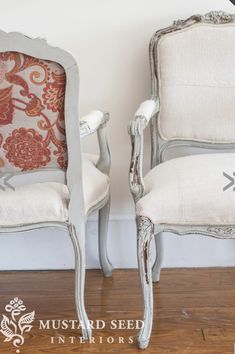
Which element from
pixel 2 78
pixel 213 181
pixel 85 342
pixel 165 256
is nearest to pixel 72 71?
pixel 2 78

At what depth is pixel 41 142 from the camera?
4.62ft

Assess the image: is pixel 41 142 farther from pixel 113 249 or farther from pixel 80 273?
pixel 113 249

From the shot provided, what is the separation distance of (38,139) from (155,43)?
2.27 feet

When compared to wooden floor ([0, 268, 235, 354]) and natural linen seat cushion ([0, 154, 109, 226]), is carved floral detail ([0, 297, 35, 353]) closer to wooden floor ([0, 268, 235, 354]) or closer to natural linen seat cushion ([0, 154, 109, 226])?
wooden floor ([0, 268, 235, 354])

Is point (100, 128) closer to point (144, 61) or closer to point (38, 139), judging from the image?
point (144, 61)

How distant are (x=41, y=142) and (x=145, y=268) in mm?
493

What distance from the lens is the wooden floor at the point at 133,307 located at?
160cm

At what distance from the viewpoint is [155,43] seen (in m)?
1.85

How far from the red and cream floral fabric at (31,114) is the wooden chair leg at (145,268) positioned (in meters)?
0.30

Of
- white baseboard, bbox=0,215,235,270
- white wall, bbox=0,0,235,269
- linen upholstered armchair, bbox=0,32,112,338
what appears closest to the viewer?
linen upholstered armchair, bbox=0,32,112,338

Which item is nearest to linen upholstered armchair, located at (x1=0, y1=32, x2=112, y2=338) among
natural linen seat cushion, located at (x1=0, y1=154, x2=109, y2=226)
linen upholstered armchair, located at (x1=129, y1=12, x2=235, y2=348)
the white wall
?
natural linen seat cushion, located at (x1=0, y1=154, x2=109, y2=226)

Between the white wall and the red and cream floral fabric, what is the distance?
64cm

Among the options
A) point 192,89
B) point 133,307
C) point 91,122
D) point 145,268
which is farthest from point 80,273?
point 192,89

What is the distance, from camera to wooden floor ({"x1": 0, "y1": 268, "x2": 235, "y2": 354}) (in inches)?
63.0
